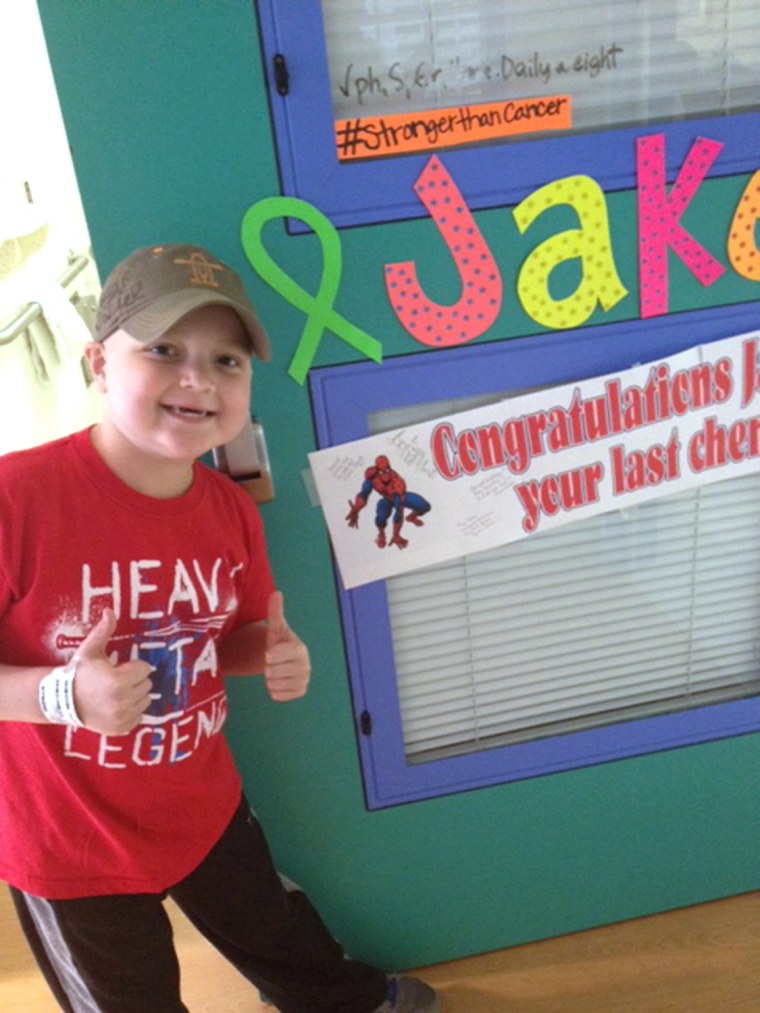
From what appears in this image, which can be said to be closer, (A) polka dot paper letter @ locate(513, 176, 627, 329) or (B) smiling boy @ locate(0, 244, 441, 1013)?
(B) smiling boy @ locate(0, 244, 441, 1013)

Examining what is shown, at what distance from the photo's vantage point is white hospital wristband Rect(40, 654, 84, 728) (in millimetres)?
915

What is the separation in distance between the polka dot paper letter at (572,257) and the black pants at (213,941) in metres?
0.79

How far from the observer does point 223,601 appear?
1083 millimetres

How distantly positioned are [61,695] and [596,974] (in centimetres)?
106

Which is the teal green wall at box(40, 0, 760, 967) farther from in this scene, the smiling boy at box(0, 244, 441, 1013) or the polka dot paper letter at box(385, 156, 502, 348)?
the smiling boy at box(0, 244, 441, 1013)

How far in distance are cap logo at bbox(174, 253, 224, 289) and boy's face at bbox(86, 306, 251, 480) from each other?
26mm

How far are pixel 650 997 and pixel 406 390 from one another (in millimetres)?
1035

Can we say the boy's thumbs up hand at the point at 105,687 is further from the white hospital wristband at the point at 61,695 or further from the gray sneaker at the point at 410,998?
the gray sneaker at the point at 410,998

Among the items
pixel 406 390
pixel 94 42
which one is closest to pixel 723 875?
pixel 406 390

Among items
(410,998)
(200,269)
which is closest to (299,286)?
(200,269)

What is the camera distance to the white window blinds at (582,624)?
1389 mm

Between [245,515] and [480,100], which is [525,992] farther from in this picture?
[480,100]

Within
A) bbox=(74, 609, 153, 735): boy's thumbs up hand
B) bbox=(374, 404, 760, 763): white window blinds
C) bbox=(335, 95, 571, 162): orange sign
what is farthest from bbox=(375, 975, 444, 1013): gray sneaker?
bbox=(335, 95, 571, 162): orange sign

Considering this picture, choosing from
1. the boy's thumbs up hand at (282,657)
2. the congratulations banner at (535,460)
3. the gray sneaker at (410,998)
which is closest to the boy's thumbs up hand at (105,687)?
the boy's thumbs up hand at (282,657)
